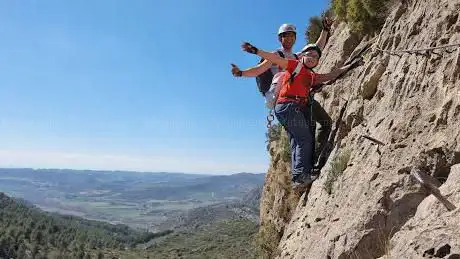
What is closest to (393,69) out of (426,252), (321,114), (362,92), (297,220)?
(362,92)

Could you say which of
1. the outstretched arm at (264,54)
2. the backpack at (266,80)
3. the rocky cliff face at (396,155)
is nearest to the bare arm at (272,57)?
the outstretched arm at (264,54)

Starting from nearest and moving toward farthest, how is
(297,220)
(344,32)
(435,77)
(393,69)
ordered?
(435,77) → (393,69) → (297,220) → (344,32)

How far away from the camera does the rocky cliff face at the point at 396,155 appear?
522 centimetres

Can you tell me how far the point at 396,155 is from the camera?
21.2 feet

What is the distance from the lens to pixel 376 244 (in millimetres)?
5953

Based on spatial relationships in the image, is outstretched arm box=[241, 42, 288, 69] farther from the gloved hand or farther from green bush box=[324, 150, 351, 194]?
green bush box=[324, 150, 351, 194]

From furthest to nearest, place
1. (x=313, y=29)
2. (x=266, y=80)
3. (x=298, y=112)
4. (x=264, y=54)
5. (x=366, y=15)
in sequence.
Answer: (x=313, y=29), (x=266, y=80), (x=366, y=15), (x=298, y=112), (x=264, y=54)

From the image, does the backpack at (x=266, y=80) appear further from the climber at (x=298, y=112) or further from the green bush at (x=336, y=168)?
the green bush at (x=336, y=168)

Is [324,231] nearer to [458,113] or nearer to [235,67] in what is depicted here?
[458,113]

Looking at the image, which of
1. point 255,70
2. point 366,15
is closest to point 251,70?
point 255,70

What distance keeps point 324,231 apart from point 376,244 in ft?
4.84

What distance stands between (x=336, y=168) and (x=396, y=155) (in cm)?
167

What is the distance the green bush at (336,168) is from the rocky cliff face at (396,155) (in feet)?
0.07

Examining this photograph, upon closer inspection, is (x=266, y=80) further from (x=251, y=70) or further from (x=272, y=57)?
(x=272, y=57)
